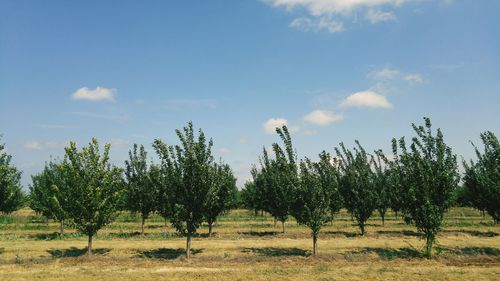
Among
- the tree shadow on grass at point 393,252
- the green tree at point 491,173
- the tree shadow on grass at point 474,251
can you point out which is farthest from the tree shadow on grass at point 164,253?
the green tree at point 491,173

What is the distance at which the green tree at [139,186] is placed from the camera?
121ft

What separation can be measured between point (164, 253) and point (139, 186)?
44.7 ft

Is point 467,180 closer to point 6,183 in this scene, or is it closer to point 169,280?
point 169,280

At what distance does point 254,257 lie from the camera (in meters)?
23.4

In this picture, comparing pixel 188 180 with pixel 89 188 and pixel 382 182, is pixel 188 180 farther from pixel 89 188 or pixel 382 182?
pixel 382 182

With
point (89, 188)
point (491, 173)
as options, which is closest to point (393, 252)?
point (491, 173)

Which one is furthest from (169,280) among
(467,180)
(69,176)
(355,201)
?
(467,180)

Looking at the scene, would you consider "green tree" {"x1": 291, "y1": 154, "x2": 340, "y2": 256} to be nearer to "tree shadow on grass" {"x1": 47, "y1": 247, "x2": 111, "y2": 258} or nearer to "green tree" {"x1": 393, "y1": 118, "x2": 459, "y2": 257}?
"green tree" {"x1": 393, "y1": 118, "x2": 459, "y2": 257}

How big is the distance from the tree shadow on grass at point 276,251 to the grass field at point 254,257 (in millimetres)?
70

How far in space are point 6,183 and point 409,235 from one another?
32864 mm

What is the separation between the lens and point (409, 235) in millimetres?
33875

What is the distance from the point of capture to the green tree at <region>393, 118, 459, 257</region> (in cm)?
2373

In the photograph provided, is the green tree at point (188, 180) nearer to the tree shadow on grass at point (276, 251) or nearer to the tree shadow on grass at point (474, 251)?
the tree shadow on grass at point (276, 251)

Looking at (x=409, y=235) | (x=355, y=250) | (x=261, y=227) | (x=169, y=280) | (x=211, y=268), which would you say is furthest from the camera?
(x=261, y=227)
